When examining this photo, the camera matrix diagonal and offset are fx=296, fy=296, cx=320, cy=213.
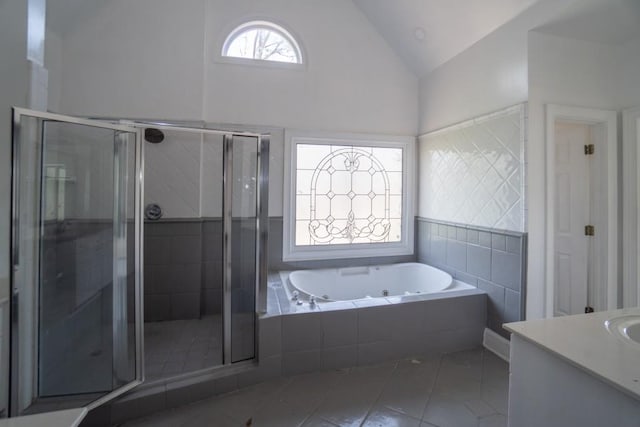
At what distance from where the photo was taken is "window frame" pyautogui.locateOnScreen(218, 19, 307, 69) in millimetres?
2789

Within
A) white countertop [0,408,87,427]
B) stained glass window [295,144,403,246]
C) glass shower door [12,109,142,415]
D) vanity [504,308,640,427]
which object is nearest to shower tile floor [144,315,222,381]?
glass shower door [12,109,142,415]

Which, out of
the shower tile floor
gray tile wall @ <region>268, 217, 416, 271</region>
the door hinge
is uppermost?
the door hinge

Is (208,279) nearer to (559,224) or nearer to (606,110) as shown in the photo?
(559,224)

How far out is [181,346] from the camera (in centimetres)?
221

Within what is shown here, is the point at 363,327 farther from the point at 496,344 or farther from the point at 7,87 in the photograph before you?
the point at 7,87

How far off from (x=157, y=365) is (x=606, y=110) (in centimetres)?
374

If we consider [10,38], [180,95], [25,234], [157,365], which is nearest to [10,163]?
[25,234]

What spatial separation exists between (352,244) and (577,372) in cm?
241

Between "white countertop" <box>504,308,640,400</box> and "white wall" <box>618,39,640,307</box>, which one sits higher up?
"white wall" <box>618,39,640,307</box>

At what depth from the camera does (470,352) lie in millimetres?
2281

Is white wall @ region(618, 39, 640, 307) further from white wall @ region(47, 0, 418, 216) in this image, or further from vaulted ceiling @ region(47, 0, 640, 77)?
white wall @ region(47, 0, 418, 216)

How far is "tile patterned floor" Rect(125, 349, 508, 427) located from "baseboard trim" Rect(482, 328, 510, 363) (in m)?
0.11

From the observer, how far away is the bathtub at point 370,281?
2.85 m

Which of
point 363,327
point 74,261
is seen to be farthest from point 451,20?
point 74,261
